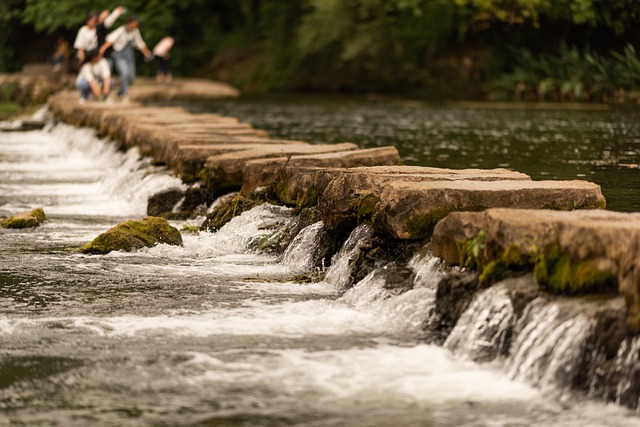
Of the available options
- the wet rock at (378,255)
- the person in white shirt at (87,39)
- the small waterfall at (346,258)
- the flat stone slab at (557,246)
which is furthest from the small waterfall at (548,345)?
the person in white shirt at (87,39)

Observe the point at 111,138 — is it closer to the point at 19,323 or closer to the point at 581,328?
the point at 19,323

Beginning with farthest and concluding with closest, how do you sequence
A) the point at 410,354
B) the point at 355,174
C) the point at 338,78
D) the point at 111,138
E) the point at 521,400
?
the point at 338,78 → the point at 111,138 → the point at 355,174 → the point at 410,354 → the point at 521,400

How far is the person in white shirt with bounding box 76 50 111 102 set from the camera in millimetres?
25719

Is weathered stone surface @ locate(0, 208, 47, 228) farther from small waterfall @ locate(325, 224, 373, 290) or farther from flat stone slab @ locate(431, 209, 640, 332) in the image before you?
flat stone slab @ locate(431, 209, 640, 332)

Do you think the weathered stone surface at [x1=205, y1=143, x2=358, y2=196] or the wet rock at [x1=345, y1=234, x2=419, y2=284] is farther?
the weathered stone surface at [x1=205, y1=143, x2=358, y2=196]

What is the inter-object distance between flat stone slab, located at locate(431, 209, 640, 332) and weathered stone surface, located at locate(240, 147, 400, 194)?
362 cm

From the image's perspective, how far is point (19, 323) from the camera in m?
7.71

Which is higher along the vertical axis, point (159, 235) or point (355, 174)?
point (355, 174)

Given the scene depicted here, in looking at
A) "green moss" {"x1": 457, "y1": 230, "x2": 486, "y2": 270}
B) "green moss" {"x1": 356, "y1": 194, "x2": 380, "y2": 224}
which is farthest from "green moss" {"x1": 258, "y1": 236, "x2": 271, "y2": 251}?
"green moss" {"x1": 457, "y1": 230, "x2": 486, "y2": 270}

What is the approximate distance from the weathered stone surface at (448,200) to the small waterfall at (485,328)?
1.44 m

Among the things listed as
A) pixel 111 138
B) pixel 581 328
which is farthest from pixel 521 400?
pixel 111 138

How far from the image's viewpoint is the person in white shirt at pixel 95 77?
25.7 metres

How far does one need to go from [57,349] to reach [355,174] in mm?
3011

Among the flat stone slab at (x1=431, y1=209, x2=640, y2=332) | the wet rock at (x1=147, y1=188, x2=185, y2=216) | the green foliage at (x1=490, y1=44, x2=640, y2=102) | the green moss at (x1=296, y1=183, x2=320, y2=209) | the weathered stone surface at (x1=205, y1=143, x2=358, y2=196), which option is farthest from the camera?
the green foliage at (x1=490, y1=44, x2=640, y2=102)
